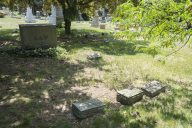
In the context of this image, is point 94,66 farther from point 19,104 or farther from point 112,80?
point 19,104

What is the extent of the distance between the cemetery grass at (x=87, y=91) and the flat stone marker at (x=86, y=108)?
112mm

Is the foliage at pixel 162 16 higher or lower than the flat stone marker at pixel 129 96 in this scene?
higher

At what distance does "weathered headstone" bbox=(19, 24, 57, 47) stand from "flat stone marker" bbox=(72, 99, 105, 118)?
5849 millimetres

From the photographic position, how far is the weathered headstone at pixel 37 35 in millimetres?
7629

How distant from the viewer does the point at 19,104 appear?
11.9 ft

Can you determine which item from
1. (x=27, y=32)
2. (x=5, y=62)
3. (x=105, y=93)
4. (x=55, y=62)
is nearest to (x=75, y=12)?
(x=27, y=32)

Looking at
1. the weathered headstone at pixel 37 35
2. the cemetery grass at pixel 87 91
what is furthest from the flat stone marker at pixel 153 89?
the weathered headstone at pixel 37 35

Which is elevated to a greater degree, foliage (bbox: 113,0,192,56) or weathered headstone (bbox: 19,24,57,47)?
foliage (bbox: 113,0,192,56)

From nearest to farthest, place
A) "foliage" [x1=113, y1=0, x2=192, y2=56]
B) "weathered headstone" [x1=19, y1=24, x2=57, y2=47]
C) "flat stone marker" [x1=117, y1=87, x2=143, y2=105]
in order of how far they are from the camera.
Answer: "foliage" [x1=113, y1=0, x2=192, y2=56] → "flat stone marker" [x1=117, y1=87, x2=143, y2=105] → "weathered headstone" [x1=19, y1=24, x2=57, y2=47]

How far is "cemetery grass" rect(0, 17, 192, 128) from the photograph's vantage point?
3.27m

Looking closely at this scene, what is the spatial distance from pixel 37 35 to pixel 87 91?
5233 millimetres

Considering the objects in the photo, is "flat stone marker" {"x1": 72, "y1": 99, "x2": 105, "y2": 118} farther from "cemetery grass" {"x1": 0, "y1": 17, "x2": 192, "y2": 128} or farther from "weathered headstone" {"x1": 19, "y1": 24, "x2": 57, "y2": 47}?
"weathered headstone" {"x1": 19, "y1": 24, "x2": 57, "y2": 47}

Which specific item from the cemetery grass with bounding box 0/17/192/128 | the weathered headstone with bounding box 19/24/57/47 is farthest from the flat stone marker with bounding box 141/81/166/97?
the weathered headstone with bounding box 19/24/57/47

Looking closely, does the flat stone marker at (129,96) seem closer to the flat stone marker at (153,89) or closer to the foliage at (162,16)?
the flat stone marker at (153,89)
